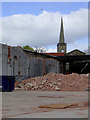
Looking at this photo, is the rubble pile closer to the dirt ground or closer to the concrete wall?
the concrete wall

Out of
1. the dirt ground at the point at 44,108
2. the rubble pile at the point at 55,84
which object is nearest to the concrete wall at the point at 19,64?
the rubble pile at the point at 55,84

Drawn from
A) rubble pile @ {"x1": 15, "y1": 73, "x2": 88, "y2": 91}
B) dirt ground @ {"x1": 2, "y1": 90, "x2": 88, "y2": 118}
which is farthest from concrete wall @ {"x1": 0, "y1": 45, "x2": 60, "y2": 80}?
dirt ground @ {"x1": 2, "y1": 90, "x2": 88, "y2": 118}

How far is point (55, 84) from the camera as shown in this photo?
30391 millimetres

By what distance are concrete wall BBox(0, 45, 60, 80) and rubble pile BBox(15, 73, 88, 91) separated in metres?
1.68

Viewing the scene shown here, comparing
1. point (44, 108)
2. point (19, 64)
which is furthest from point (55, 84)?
point (44, 108)

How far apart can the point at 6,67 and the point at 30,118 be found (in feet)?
65.5

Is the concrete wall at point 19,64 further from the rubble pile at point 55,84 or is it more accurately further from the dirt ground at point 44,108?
the dirt ground at point 44,108

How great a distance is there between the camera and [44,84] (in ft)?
100

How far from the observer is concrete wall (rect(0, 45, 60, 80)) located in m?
27.9

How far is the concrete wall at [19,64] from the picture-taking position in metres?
27.9

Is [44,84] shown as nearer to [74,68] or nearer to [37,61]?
[37,61]

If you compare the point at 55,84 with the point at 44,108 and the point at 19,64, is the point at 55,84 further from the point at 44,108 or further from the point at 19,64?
the point at 44,108

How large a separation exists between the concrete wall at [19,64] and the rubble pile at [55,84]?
5.51 ft

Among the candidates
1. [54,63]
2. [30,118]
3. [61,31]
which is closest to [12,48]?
[54,63]
